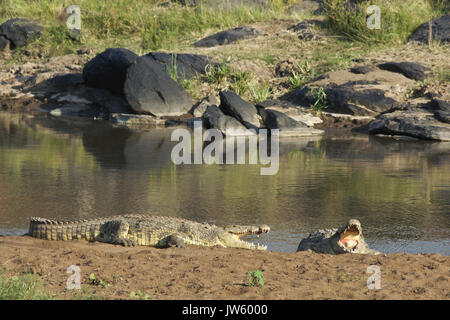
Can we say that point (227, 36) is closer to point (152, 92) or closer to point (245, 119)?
point (152, 92)

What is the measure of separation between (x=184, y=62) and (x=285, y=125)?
4.79m

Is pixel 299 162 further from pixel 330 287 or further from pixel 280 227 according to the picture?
pixel 330 287

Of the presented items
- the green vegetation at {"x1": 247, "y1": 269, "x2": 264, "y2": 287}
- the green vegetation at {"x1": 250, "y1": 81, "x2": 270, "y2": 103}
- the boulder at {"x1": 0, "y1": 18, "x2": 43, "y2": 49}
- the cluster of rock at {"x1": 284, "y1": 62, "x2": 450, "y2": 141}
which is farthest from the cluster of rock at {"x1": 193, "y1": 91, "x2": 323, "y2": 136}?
the green vegetation at {"x1": 247, "y1": 269, "x2": 264, "y2": 287}

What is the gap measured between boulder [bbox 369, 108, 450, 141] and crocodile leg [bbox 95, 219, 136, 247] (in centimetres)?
948

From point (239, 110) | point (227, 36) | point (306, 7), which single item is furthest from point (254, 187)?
point (306, 7)

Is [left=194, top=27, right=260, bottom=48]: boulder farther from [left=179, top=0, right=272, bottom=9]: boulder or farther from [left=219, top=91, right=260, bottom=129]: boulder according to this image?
[left=219, top=91, right=260, bottom=129]: boulder

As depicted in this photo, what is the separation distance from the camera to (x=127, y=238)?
7.23 meters

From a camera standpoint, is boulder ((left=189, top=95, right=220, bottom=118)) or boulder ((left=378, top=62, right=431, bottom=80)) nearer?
boulder ((left=189, top=95, right=220, bottom=118))

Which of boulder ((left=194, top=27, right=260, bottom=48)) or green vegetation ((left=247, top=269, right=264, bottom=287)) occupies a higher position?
boulder ((left=194, top=27, right=260, bottom=48))

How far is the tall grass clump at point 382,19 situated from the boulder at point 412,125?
5165 millimetres

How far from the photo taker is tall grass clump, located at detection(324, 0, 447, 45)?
68.4ft

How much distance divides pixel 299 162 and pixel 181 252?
5882 mm

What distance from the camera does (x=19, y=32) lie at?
24.1 meters
